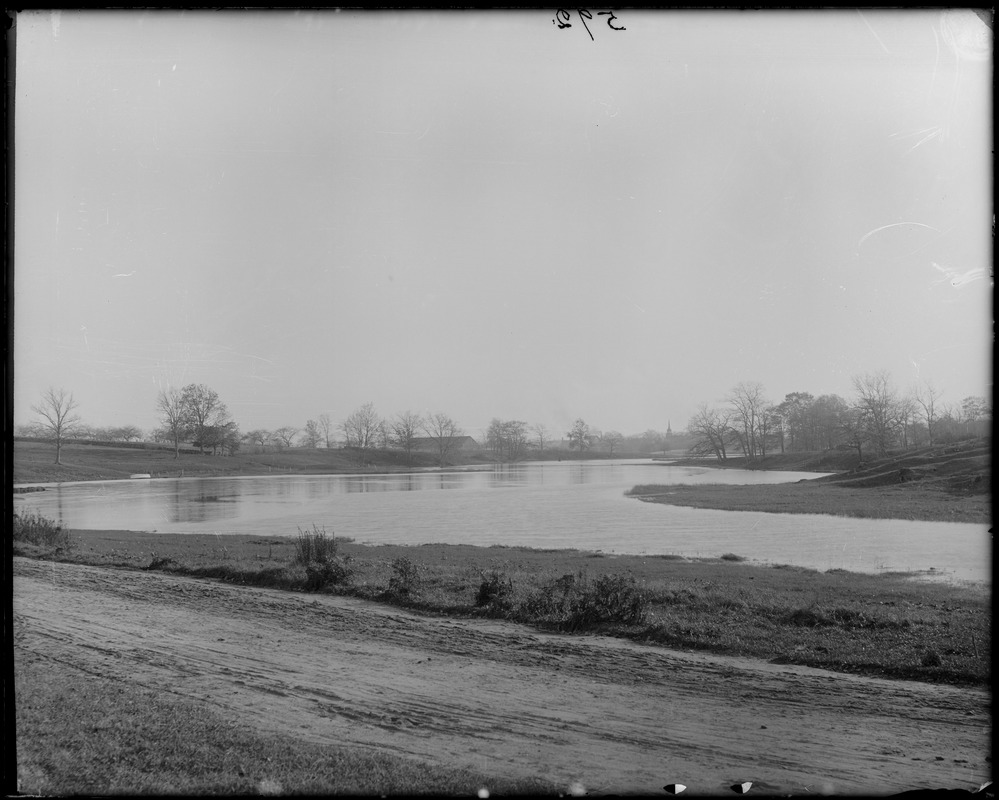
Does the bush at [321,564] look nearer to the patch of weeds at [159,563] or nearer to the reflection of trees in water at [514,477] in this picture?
the patch of weeds at [159,563]

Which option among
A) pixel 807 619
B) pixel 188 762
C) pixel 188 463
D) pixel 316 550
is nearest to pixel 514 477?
pixel 188 463

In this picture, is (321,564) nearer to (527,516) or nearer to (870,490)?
(527,516)

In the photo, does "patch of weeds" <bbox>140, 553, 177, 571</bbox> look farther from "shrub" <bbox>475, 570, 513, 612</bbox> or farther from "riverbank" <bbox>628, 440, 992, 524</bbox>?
"riverbank" <bbox>628, 440, 992, 524</bbox>

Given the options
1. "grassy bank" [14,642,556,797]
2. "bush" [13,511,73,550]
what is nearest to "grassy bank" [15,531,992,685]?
"bush" [13,511,73,550]

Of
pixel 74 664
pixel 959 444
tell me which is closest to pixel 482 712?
pixel 74 664

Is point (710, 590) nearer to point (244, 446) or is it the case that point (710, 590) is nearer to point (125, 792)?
point (125, 792)
